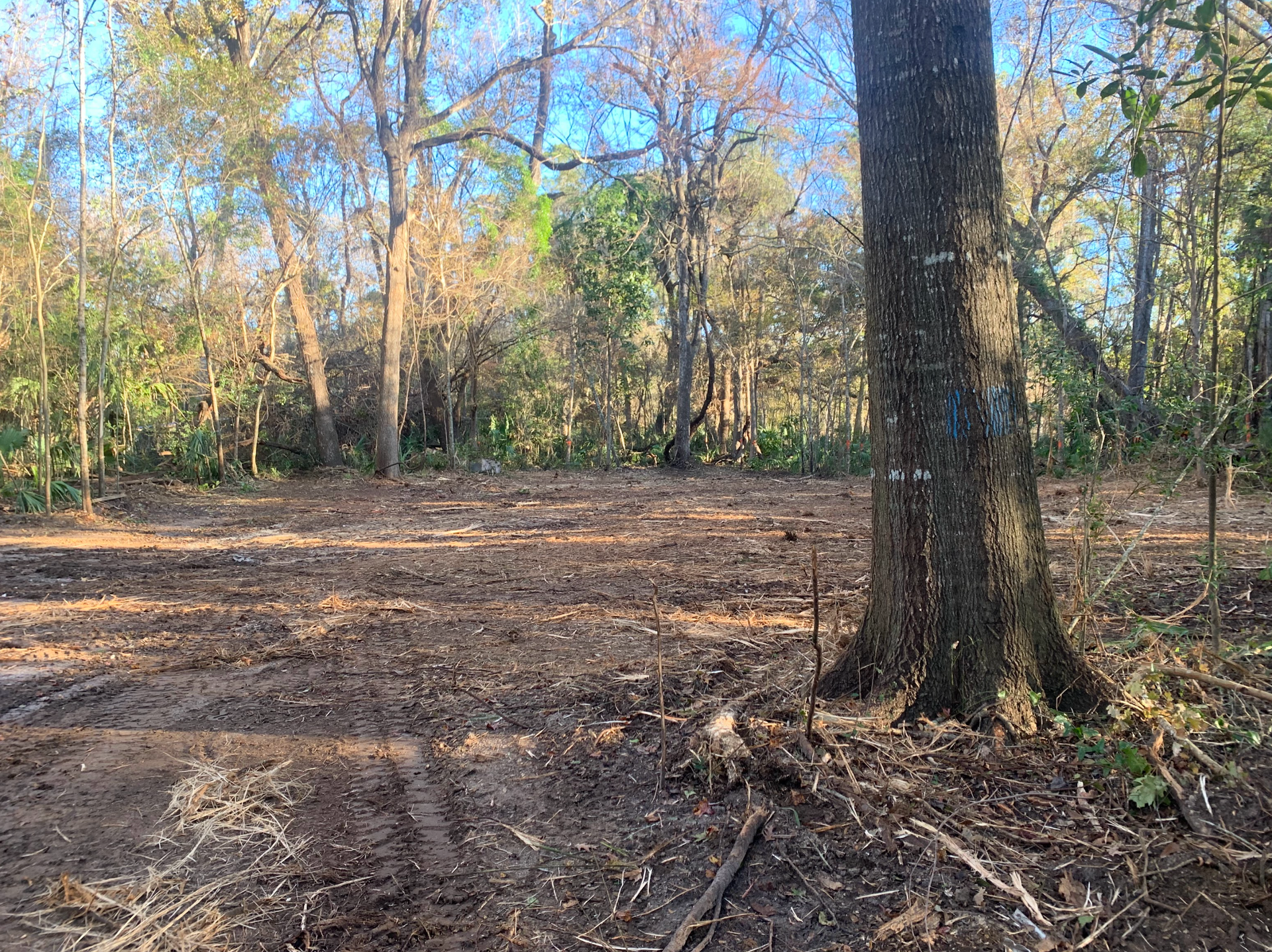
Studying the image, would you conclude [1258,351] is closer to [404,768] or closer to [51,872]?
[404,768]

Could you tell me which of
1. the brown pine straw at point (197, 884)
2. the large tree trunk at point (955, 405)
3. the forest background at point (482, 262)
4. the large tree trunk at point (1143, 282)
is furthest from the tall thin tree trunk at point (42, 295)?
the large tree trunk at point (1143, 282)

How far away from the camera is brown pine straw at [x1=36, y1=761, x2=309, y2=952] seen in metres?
1.91

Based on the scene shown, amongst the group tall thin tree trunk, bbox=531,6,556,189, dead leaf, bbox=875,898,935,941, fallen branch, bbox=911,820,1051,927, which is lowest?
dead leaf, bbox=875,898,935,941

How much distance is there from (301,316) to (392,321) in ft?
9.57

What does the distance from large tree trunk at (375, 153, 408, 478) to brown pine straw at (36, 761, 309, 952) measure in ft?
46.4

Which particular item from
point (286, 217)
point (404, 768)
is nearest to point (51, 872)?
point (404, 768)

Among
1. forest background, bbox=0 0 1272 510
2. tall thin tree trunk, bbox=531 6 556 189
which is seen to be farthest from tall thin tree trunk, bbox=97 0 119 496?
tall thin tree trunk, bbox=531 6 556 189

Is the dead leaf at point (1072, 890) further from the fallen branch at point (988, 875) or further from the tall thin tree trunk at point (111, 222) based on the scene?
the tall thin tree trunk at point (111, 222)

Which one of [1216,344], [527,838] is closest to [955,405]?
[1216,344]

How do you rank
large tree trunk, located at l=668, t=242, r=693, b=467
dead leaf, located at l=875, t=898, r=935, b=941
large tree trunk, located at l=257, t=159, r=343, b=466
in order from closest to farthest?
dead leaf, located at l=875, t=898, r=935, b=941
large tree trunk, located at l=257, t=159, r=343, b=466
large tree trunk, located at l=668, t=242, r=693, b=467

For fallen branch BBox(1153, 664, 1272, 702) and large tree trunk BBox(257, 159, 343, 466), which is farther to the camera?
large tree trunk BBox(257, 159, 343, 466)

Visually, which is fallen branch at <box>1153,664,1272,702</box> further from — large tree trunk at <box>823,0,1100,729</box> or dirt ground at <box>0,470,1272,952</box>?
large tree trunk at <box>823,0,1100,729</box>

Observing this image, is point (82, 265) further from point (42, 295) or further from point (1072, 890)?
point (1072, 890)

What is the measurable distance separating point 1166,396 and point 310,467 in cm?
1868
